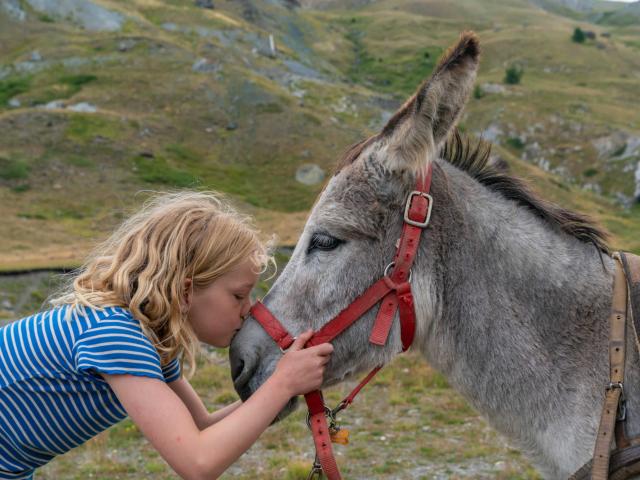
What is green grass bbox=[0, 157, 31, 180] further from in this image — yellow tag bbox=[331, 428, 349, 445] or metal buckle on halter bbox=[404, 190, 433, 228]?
metal buckle on halter bbox=[404, 190, 433, 228]

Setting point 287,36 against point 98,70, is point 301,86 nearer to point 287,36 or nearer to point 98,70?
point 98,70

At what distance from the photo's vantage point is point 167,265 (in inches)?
118

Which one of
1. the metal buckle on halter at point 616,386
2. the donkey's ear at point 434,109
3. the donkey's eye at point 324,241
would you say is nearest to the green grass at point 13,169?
the donkey's eye at point 324,241

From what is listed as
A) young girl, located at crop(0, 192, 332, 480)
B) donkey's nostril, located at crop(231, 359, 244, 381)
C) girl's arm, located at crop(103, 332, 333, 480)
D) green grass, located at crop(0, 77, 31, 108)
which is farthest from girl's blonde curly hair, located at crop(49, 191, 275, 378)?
green grass, located at crop(0, 77, 31, 108)

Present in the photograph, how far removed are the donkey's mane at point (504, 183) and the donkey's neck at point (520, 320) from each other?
0.05 m

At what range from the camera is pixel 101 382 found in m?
2.88

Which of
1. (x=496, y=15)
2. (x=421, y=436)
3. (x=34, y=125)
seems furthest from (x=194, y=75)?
(x=496, y=15)

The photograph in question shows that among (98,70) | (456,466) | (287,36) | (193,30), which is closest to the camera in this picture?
(456,466)

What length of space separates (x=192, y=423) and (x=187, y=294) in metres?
0.71

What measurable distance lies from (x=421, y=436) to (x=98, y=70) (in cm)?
5548

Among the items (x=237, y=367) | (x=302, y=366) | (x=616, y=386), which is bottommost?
(x=237, y=367)

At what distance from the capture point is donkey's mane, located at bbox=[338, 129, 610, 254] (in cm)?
304

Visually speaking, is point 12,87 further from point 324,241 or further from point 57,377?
point 324,241

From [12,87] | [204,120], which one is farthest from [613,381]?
[12,87]
